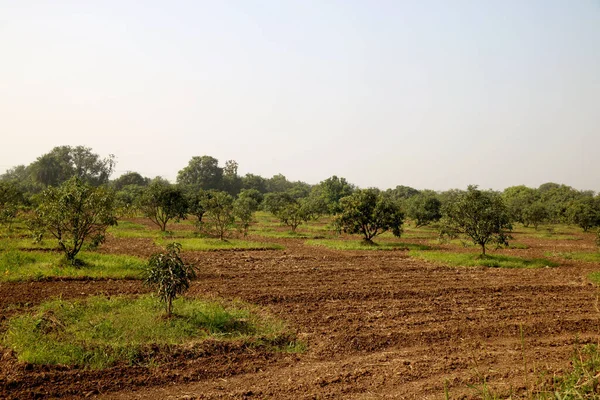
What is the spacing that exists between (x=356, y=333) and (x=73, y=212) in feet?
45.9

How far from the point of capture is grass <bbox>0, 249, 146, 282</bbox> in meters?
15.4

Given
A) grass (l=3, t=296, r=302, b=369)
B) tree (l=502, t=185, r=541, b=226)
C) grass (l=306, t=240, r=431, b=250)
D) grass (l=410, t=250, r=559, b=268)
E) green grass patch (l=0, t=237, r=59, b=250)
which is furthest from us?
tree (l=502, t=185, r=541, b=226)

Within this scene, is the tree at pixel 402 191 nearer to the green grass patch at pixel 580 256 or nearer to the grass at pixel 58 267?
the green grass patch at pixel 580 256

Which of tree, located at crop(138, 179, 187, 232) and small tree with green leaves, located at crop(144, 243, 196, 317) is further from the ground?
tree, located at crop(138, 179, 187, 232)

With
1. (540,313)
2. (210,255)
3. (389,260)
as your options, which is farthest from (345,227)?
(540,313)

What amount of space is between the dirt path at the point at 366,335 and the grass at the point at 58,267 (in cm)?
106

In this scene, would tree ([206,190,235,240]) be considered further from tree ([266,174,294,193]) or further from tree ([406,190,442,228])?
tree ([266,174,294,193])

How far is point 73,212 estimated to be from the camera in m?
17.4

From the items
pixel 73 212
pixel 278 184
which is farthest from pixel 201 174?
pixel 73 212

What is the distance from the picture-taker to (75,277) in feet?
51.0

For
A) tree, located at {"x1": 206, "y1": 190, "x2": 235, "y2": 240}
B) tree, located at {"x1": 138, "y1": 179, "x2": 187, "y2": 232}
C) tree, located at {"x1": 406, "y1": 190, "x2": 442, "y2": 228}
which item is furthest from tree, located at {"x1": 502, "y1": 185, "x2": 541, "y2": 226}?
tree, located at {"x1": 138, "y1": 179, "x2": 187, "y2": 232}

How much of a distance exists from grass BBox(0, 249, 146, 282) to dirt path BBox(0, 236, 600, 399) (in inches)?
41.7

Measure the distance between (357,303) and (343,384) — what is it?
6.10 meters

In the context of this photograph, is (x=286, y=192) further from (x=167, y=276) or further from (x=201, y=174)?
(x=167, y=276)
